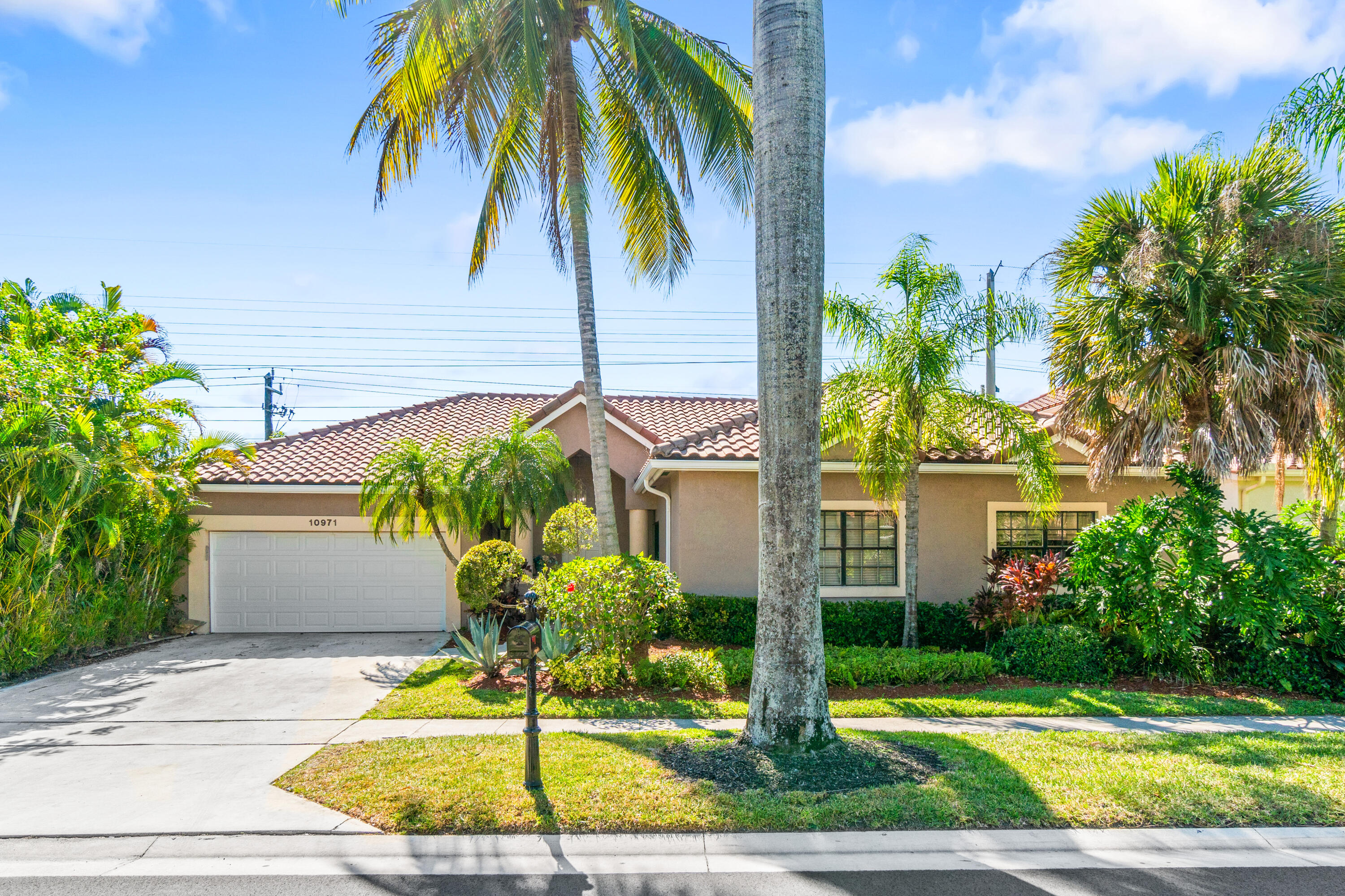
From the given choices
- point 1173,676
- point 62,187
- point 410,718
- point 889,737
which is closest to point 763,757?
point 889,737

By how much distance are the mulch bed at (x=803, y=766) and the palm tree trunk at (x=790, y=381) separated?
0.52ft

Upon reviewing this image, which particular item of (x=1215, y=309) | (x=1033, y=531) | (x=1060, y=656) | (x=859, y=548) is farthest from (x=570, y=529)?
(x=1215, y=309)

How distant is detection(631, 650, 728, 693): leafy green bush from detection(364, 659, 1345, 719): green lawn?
27 centimetres

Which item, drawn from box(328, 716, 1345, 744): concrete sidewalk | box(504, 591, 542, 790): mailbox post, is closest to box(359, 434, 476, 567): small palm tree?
box(328, 716, 1345, 744): concrete sidewalk

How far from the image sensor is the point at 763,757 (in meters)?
6.12

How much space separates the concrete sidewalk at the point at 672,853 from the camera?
470 cm

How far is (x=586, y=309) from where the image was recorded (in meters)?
11.3

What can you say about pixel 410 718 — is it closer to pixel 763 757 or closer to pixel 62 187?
pixel 763 757

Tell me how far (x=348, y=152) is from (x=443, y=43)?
2549 millimetres

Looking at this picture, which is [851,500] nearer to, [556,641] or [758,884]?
[556,641]

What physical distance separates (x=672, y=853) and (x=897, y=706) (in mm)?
4517

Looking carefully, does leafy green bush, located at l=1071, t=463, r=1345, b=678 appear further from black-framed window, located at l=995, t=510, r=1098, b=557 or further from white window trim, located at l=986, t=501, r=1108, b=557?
black-framed window, located at l=995, t=510, r=1098, b=557

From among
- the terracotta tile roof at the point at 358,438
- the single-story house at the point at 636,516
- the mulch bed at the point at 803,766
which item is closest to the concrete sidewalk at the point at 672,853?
the mulch bed at the point at 803,766

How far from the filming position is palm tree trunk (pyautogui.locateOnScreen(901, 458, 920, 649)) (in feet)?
36.3
